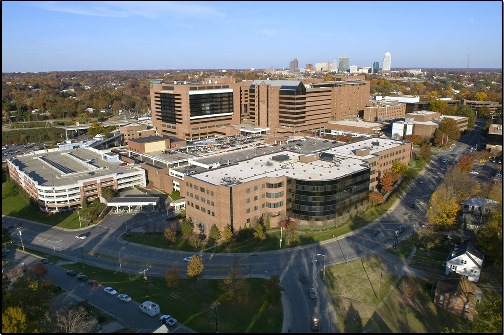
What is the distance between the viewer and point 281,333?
32.2m

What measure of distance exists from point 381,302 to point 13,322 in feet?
97.0

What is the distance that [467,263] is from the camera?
3906cm

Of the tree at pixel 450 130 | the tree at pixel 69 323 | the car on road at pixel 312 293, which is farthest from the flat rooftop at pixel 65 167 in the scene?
the tree at pixel 450 130

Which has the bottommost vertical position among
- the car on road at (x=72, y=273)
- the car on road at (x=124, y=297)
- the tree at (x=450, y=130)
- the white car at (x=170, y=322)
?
the white car at (x=170, y=322)

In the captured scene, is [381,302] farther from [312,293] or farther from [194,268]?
[194,268]

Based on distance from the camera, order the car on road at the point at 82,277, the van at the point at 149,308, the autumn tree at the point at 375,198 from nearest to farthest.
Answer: the van at the point at 149,308
the car on road at the point at 82,277
the autumn tree at the point at 375,198

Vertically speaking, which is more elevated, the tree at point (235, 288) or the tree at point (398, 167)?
the tree at point (398, 167)

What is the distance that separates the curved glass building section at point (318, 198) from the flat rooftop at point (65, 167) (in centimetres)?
3265

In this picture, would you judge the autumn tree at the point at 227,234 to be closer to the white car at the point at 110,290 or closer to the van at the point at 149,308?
the van at the point at 149,308

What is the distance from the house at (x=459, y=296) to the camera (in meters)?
34.0

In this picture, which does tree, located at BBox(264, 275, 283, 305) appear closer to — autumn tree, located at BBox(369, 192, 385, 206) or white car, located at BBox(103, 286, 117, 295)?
white car, located at BBox(103, 286, 117, 295)

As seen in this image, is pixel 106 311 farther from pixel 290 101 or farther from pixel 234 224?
pixel 290 101

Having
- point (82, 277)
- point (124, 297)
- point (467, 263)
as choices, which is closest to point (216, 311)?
point (124, 297)

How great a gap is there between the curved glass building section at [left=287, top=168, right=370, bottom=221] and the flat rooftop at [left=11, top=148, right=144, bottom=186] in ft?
107
